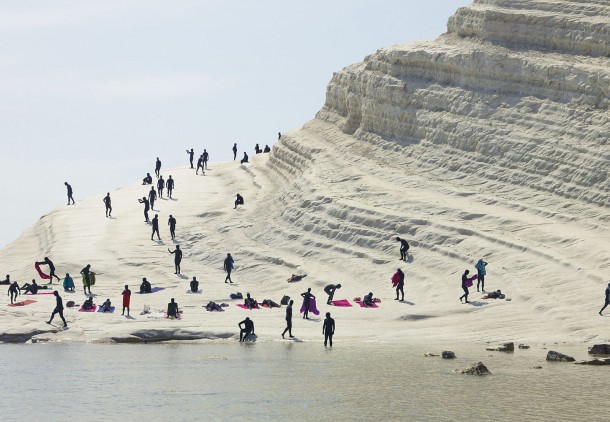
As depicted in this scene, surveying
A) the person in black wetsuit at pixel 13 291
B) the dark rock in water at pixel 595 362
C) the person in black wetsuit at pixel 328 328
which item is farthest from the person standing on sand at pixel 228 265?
the dark rock in water at pixel 595 362

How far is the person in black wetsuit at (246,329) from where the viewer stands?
3881 cm

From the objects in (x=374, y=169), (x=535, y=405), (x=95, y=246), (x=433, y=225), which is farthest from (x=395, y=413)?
(x=95, y=246)

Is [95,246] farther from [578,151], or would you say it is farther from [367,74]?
[578,151]

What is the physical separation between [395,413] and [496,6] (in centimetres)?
3257

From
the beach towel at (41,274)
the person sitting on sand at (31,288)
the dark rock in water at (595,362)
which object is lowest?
the dark rock in water at (595,362)

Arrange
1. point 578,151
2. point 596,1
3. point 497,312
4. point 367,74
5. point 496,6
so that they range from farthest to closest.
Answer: point 367,74
point 496,6
point 596,1
point 578,151
point 497,312

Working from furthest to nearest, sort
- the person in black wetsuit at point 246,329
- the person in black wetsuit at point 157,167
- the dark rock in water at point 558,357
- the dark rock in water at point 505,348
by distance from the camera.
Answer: the person in black wetsuit at point 157,167 < the person in black wetsuit at point 246,329 < the dark rock in water at point 505,348 < the dark rock in water at point 558,357

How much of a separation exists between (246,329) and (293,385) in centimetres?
934

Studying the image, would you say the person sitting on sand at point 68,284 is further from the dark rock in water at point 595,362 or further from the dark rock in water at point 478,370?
the dark rock in water at point 595,362

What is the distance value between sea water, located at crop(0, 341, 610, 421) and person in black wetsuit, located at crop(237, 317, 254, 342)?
1.59 metres

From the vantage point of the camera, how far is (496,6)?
179 ft

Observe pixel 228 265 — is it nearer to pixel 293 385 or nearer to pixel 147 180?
pixel 293 385

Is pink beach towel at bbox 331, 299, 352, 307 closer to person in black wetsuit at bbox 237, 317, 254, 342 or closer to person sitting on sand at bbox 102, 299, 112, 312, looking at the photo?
person in black wetsuit at bbox 237, 317, 254, 342

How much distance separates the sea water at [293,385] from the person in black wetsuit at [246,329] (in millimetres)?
1589
